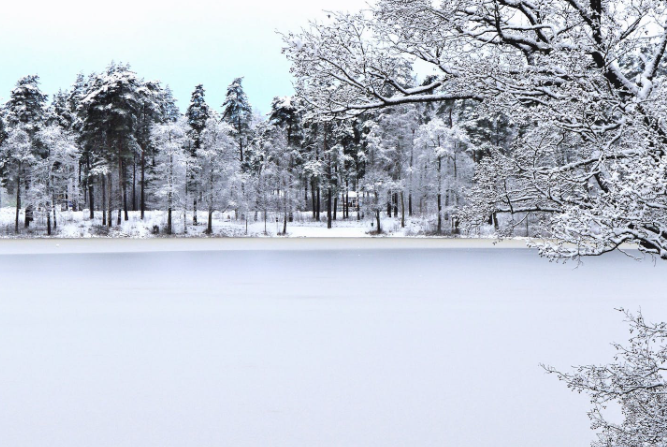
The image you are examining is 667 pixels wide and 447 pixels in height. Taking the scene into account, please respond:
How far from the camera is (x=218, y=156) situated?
1764 inches

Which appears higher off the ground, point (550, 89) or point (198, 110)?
point (198, 110)

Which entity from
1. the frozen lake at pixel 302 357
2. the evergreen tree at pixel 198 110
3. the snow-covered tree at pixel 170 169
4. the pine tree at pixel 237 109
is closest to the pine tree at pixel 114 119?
the snow-covered tree at pixel 170 169

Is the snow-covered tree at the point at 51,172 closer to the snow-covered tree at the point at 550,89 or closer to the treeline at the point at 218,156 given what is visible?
the treeline at the point at 218,156

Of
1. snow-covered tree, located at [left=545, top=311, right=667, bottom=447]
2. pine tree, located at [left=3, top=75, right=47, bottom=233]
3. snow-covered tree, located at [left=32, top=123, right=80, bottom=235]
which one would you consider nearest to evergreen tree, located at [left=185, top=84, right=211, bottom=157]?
snow-covered tree, located at [left=32, top=123, right=80, bottom=235]

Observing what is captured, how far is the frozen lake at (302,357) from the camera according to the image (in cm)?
598

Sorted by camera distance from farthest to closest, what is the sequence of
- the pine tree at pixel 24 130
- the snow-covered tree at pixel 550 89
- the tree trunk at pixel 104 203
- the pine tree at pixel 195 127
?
1. the pine tree at pixel 195 127
2. the tree trunk at pixel 104 203
3. the pine tree at pixel 24 130
4. the snow-covered tree at pixel 550 89

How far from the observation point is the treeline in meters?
41.7

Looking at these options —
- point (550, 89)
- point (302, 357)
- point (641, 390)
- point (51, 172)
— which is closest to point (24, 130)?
point (51, 172)

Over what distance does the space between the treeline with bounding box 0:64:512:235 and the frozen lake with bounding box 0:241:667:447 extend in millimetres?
24851

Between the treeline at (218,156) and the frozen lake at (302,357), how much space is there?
24851 mm

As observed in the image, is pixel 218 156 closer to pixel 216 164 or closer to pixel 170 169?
pixel 216 164

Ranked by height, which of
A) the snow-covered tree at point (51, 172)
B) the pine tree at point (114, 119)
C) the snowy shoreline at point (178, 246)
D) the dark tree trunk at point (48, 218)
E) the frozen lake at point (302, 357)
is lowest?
the frozen lake at point (302, 357)

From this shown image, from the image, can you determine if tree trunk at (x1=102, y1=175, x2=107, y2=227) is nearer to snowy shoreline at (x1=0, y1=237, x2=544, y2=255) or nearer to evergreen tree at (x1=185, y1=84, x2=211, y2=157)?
snowy shoreline at (x1=0, y1=237, x2=544, y2=255)

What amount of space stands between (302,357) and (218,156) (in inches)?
1490
